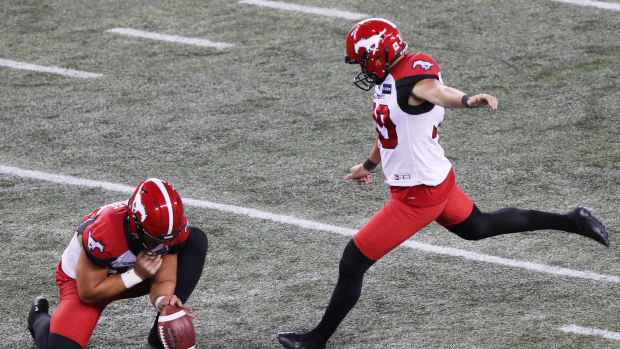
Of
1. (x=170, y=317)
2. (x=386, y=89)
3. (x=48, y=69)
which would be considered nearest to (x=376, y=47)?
(x=386, y=89)

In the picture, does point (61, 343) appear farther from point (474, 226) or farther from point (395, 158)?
point (474, 226)

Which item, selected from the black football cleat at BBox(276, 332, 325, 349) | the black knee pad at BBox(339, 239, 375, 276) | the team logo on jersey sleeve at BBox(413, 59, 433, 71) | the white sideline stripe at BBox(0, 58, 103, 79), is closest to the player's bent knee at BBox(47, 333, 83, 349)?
the black football cleat at BBox(276, 332, 325, 349)

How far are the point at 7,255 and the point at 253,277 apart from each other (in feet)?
5.59

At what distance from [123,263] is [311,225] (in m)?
2.13

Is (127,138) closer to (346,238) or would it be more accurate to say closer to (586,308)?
(346,238)

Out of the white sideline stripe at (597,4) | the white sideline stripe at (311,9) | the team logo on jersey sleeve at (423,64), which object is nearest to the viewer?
the team logo on jersey sleeve at (423,64)

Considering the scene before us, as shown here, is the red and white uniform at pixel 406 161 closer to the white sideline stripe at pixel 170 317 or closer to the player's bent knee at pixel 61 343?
the white sideline stripe at pixel 170 317

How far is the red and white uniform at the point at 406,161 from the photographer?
17.7 feet

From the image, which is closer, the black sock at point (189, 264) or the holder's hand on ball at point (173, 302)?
the holder's hand on ball at point (173, 302)

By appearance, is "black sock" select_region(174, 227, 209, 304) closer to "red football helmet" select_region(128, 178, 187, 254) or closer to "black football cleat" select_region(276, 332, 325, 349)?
"red football helmet" select_region(128, 178, 187, 254)

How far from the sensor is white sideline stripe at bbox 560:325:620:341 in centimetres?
552

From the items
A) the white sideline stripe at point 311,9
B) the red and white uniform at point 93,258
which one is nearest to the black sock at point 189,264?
the red and white uniform at point 93,258

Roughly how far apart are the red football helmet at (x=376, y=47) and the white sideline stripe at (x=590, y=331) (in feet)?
5.56

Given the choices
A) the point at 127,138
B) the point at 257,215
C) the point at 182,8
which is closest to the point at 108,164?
the point at 127,138
